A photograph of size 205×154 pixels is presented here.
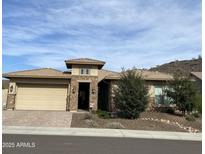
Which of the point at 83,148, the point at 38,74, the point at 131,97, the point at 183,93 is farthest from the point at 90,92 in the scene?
the point at 83,148

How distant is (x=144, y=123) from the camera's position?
21.2 m

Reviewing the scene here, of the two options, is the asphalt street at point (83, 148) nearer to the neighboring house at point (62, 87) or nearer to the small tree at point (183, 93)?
the small tree at point (183, 93)

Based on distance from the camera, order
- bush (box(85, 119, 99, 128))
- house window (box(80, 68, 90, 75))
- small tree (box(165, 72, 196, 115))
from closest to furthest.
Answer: bush (box(85, 119, 99, 128))
small tree (box(165, 72, 196, 115))
house window (box(80, 68, 90, 75))

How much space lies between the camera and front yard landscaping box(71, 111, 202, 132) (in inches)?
784

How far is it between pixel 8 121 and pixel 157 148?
11.4 m

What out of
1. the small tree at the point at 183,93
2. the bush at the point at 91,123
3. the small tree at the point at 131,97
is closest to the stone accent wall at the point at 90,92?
the small tree at the point at 131,97

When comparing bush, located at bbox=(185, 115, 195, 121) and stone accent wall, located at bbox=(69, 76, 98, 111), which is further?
stone accent wall, located at bbox=(69, 76, 98, 111)

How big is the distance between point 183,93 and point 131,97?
15.9ft

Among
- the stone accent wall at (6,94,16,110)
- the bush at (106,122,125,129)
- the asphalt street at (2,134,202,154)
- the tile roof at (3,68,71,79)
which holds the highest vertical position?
the tile roof at (3,68,71,79)

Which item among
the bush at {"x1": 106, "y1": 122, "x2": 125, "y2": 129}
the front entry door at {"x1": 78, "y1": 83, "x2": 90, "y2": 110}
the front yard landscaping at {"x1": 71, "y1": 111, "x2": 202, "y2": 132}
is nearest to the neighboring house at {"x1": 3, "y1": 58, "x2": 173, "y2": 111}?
the front entry door at {"x1": 78, "y1": 83, "x2": 90, "y2": 110}

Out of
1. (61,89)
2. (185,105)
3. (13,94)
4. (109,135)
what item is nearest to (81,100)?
(61,89)

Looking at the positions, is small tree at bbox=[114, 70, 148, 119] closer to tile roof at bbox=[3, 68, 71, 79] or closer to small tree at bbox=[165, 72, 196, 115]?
small tree at bbox=[165, 72, 196, 115]

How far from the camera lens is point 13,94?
1085 inches

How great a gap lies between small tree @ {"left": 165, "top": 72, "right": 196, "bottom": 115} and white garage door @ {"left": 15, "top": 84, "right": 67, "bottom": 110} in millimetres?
9266
